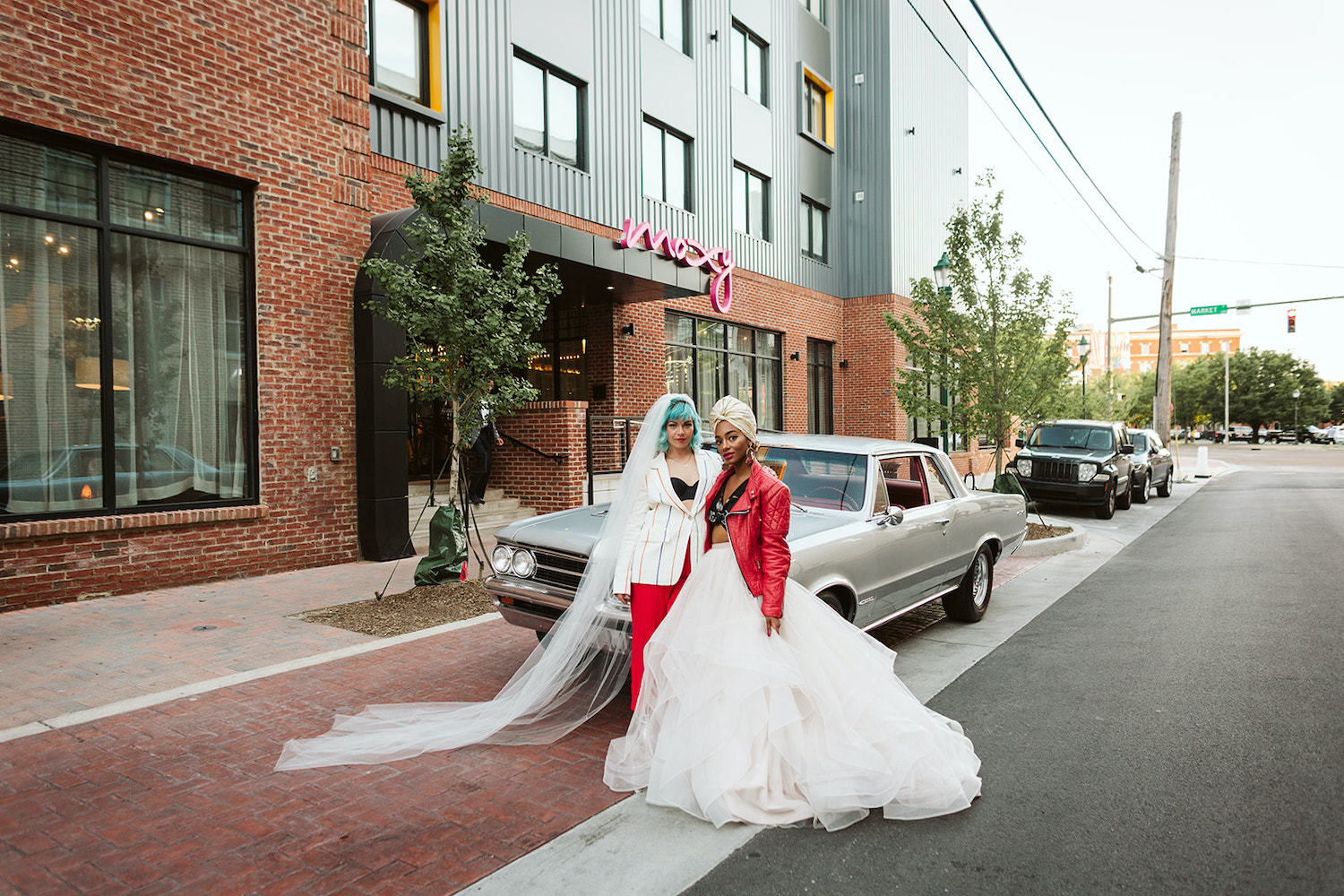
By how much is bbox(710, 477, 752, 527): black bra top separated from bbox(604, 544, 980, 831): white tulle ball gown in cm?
13

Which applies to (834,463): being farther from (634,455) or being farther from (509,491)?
(509,491)

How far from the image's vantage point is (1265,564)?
995 cm

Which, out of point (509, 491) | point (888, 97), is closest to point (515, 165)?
point (509, 491)

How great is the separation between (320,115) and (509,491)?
5721mm

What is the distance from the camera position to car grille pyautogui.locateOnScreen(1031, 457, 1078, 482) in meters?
15.7

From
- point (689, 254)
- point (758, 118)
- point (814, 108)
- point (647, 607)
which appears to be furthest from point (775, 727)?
point (814, 108)

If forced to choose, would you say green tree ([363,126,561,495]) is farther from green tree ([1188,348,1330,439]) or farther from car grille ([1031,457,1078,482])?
green tree ([1188,348,1330,439])

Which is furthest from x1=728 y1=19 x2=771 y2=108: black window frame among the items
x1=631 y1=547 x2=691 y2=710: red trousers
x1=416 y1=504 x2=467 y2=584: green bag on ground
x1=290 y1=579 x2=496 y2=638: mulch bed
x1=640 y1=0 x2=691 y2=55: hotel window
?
x1=631 y1=547 x2=691 y2=710: red trousers

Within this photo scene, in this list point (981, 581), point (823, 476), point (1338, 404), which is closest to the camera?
point (823, 476)

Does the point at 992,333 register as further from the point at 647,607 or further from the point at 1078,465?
the point at 647,607

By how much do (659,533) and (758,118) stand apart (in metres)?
16.3

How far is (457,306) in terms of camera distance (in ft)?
23.3

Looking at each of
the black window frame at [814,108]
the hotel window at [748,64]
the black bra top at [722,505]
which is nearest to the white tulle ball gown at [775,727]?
the black bra top at [722,505]

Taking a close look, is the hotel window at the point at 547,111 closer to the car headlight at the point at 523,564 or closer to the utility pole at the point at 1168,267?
the car headlight at the point at 523,564
